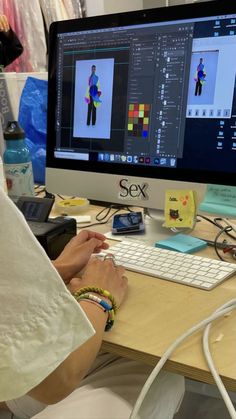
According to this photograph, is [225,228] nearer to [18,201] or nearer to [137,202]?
[137,202]

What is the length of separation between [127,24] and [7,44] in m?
1.70

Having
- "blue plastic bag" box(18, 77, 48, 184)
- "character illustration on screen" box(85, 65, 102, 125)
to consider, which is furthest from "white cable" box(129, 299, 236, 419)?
"blue plastic bag" box(18, 77, 48, 184)

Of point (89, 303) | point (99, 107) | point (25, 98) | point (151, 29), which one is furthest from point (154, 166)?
point (25, 98)

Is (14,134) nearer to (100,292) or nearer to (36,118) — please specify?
(36,118)

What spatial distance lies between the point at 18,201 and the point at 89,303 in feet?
1.55

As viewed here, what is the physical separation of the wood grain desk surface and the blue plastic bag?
2.86 ft

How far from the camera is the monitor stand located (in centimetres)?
107

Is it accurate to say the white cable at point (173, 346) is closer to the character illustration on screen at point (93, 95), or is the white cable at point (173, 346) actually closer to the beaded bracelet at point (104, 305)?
the beaded bracelet at point (104, 305)

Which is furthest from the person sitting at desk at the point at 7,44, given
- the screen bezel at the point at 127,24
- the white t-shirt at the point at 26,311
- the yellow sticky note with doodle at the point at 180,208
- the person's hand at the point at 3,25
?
the white t-shirt at the point at 26,311

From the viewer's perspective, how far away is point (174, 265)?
2.91 ft

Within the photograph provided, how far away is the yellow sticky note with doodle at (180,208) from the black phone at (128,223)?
9cm

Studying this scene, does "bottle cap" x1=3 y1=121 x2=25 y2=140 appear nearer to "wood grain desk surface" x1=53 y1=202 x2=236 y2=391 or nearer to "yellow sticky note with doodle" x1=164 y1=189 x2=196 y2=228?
"yellow sticky note with doodle" x1=164 y1=189 x2=196 y2=228

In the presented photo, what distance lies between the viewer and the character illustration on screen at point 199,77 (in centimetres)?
97

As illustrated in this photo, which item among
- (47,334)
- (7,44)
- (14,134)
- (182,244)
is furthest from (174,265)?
(7,44)
